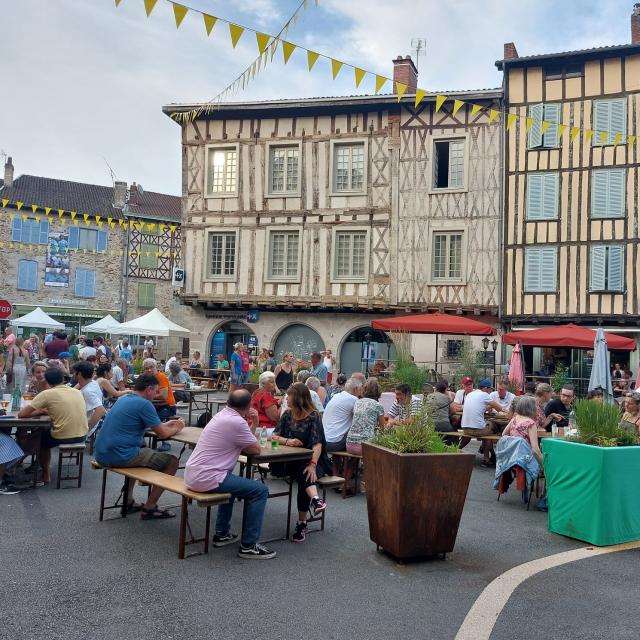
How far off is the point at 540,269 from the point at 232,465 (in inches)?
608

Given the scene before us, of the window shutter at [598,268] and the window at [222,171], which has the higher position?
the window at [222,171]

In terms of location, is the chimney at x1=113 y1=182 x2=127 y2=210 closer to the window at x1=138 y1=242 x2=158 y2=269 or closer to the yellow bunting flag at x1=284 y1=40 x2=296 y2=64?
the window at x1=138 y1=242 x2=158 y2=269

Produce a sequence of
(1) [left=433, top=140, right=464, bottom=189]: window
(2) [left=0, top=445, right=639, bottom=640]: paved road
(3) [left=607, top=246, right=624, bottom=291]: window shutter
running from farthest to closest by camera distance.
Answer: (1) [left=433, top=140, right=464, bottom=189]: window < (3) [left=607, top=246, right=624, bottom=291]: window shutter < (2) [left=0, top=445, right=639, bottom=640]: paved road

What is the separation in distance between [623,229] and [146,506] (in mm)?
16003

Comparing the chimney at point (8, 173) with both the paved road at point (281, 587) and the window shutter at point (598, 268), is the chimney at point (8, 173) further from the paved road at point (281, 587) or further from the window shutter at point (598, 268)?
the paved road at point (281, 587)

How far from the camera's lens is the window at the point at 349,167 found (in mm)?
20172

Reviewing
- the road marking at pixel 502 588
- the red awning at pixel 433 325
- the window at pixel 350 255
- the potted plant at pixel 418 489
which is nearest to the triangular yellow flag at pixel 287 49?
the potted plant at pixel 418 489

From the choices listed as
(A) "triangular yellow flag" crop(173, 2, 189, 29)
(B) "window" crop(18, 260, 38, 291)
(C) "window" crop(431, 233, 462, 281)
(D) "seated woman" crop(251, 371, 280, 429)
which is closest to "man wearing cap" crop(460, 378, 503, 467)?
(D) "seated woman" crop(251, 371, 280, 429)

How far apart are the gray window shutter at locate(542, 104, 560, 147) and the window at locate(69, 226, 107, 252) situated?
23973 mm

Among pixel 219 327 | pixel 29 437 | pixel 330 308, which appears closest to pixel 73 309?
pixel 219 327

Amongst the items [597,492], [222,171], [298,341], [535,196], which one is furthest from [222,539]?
[222,171]

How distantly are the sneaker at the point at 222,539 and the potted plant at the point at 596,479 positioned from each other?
2832 mm

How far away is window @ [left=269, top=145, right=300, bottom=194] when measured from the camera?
814 inches

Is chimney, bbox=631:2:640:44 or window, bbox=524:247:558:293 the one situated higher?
chimney, bbox=631:2:640:44
